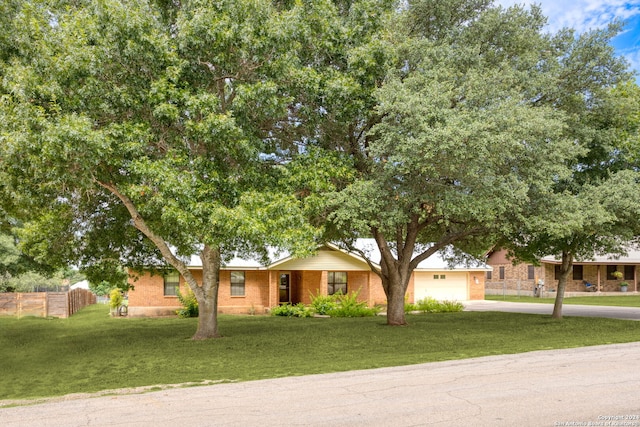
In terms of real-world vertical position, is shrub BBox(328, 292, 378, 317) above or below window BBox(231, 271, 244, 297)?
below

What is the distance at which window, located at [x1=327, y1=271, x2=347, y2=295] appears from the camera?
34.1 m

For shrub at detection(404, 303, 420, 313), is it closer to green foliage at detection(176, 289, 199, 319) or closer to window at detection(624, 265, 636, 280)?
green foliage at detection(176, 289, 199, 319)

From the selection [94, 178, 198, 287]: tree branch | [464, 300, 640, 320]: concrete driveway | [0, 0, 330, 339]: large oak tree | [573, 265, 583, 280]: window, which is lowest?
[464, 300, 640, 320]: concrete driveway

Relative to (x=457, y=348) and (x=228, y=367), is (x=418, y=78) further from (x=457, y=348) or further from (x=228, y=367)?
(x=228, y=367)

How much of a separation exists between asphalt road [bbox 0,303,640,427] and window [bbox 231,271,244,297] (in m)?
21.1

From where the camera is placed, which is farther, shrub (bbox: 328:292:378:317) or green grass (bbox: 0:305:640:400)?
shrub (bbox: 328:292:378:317)

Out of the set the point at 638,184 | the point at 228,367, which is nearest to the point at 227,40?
the point at 228,367

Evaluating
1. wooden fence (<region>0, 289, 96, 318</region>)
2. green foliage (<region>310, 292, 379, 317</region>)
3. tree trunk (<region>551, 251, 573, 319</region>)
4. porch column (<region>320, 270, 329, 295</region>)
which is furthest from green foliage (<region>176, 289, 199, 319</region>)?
tree trunk (<region>551, 251, 573, 319</region>)

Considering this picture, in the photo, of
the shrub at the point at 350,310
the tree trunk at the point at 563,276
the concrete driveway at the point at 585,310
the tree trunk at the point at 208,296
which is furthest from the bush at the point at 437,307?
the tree trunk at the point at 208,296

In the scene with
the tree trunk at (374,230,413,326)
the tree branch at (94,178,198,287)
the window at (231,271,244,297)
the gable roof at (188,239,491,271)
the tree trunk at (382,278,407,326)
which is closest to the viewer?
the tree branch at (94,178,198,287)

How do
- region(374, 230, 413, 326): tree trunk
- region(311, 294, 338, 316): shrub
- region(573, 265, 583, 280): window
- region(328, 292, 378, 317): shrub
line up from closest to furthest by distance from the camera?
region(374, 230, 413, 326): tree trunk < region(328, 292, 378, 317): shrub < region(311, 294, 338, 316): shrub < region(573, 265, 583, 280): window

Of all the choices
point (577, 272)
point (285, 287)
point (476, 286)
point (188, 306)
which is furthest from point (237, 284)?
point (577, 272)

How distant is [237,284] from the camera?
31.8 meters

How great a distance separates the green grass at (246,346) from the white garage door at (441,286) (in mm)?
11839
